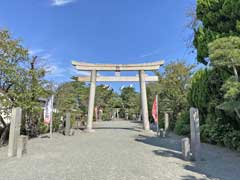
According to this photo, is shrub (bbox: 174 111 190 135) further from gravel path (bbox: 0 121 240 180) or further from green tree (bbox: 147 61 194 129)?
gravel path (bbox: 0 121 240 180)

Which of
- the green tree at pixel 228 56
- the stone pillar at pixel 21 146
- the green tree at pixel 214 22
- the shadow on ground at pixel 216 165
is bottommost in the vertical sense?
the shadow on ground at pixel 216 165

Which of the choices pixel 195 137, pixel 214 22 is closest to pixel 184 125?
pixel 214 22

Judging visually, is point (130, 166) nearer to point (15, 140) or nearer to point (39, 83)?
point (15, 140)

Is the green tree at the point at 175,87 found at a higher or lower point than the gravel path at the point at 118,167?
higher

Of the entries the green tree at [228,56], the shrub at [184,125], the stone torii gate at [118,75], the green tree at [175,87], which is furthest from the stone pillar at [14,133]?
the green tree at [175,87]

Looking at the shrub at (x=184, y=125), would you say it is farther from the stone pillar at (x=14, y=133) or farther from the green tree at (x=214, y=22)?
the stone pillar at (x=14, y=133)

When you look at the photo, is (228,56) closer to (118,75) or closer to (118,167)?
(118,167)

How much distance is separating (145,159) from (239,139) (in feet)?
12.0

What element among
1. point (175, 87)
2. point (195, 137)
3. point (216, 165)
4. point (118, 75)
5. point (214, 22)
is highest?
point (214, 22)

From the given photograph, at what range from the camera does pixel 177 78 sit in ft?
55.4

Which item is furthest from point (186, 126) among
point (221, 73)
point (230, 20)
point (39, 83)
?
point (39, 83)

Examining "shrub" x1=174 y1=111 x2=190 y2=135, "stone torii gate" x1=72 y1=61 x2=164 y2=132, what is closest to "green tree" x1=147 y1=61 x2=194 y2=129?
"stone torii gate" x1=72 y1=61 x2=164 y2=132

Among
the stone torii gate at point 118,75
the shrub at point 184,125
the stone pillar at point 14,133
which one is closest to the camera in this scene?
the stone pillar at point 14,133

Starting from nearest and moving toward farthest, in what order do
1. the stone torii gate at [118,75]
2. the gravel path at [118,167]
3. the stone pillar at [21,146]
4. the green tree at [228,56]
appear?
the gravel path at [118,167] → the green tree at [228,56] → the stone pillar at [21,146] → the stone torii gate at [118,75]
